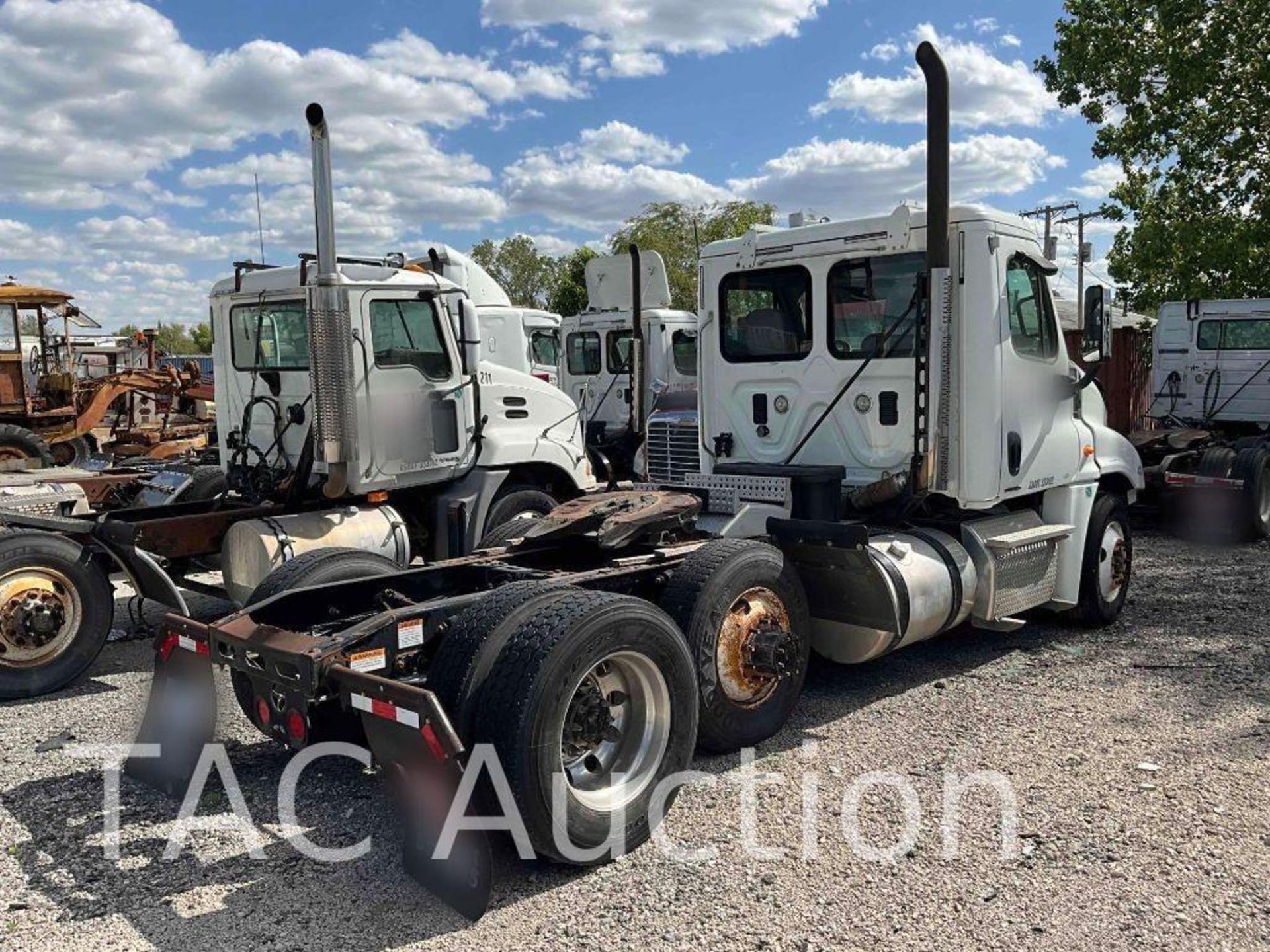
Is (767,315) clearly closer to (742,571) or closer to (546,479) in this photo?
(742,571)

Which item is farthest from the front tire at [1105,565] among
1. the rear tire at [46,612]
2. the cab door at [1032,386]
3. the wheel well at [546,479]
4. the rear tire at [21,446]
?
the rear tire at [21,446]

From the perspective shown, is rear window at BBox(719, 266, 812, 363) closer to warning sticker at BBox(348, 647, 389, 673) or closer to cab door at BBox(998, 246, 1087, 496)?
cab door at BBox(998, 246, 1087, 496)

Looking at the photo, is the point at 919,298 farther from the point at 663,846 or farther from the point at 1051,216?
the point at 1051,216

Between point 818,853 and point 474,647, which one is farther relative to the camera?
point 818,853

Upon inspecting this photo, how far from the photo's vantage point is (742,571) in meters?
5.11

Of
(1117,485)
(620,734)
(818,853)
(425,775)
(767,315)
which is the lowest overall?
(818,853)

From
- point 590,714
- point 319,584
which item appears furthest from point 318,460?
point 590,714

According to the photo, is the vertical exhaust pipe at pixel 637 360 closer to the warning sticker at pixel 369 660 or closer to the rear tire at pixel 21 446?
the warning sticker at pixel 369 660

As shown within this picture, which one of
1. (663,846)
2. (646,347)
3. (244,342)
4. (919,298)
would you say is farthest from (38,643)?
(646,347)

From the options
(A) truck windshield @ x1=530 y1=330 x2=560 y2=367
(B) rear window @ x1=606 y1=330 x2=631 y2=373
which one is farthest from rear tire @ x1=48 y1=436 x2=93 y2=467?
(B) rear window @ x1=606 y1=330 x2=631 y2=373

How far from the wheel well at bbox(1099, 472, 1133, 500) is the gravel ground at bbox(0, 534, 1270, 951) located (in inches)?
74.6

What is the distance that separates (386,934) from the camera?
3551mm

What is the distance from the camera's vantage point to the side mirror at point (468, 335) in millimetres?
8039

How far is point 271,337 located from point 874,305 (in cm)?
453
